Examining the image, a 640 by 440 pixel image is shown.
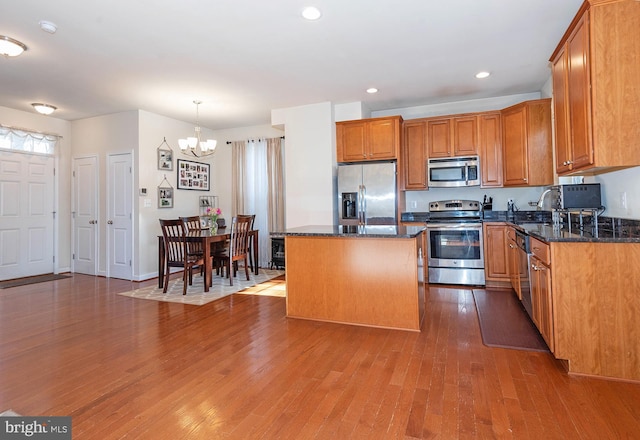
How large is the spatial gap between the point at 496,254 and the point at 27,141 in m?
7.55

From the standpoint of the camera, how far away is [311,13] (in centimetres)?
288

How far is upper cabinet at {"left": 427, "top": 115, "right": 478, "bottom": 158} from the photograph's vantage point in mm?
4945

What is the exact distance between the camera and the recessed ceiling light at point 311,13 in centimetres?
281

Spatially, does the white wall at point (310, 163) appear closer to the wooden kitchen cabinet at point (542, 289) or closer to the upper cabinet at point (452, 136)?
the upper cabinet at point (452, 136)

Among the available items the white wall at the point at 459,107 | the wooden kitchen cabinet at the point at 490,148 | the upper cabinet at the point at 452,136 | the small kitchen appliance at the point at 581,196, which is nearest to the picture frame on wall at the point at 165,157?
the white wall at the point at 459,107

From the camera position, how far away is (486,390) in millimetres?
2027

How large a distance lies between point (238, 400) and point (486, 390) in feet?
4.80

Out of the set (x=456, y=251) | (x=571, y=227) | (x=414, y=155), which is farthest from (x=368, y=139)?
(x=571, y=227)

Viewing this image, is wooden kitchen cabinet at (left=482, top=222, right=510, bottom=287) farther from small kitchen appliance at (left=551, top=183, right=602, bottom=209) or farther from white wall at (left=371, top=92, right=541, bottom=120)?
white wall at (left=371, top=92, right=541, bottom=120)

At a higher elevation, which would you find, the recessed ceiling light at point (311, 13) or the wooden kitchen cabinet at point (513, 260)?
the recessed ceiling light at point (311, 13)

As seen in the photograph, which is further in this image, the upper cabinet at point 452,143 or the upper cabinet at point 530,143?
the upper cabinet at point 452,143

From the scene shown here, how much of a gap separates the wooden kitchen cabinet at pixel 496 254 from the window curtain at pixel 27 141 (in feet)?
23.9

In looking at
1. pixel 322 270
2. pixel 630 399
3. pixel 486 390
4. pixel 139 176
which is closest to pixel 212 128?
pixel 139 176

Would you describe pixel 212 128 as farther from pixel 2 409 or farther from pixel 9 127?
pixel 2 409
